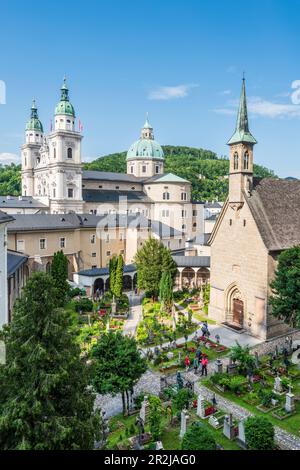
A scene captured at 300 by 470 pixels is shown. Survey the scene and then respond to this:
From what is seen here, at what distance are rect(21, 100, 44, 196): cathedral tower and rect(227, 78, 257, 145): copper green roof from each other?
209 ft

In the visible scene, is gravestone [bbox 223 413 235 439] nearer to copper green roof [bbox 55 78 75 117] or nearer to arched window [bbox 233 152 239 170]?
arched window [bbox 233 152 239 170]

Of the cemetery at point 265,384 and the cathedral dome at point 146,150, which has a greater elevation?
the cathedral dome at point 146,150

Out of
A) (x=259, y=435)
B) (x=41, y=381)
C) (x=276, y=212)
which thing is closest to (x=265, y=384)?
(x=259, y=435)

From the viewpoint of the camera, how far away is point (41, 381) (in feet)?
30.0

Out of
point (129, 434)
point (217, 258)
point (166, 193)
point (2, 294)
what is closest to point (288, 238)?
point (217, 258)

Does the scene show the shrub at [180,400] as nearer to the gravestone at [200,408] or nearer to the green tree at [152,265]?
the gravestone at [200,408]

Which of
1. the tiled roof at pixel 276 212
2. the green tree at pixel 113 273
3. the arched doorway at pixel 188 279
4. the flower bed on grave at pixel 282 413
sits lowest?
the flower bed on grave at pixel 282 413

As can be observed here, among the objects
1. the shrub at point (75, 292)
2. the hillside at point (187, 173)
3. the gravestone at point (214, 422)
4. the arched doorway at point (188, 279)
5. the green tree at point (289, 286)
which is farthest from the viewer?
the hillside at point (187, 173)

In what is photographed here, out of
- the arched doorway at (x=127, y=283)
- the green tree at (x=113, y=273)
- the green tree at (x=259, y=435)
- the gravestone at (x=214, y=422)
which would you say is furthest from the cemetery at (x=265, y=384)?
the arched doorway at (x=127, y=283)

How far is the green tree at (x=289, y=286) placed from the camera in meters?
21.0

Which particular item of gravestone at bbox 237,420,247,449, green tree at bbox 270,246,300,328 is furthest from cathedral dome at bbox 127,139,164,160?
gravestone at bbox 237,420,247,449

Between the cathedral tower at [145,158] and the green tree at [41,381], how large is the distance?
249 feet

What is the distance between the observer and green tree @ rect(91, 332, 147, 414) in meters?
15.3

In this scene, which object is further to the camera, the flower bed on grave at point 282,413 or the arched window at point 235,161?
the arched window at point 235,161
